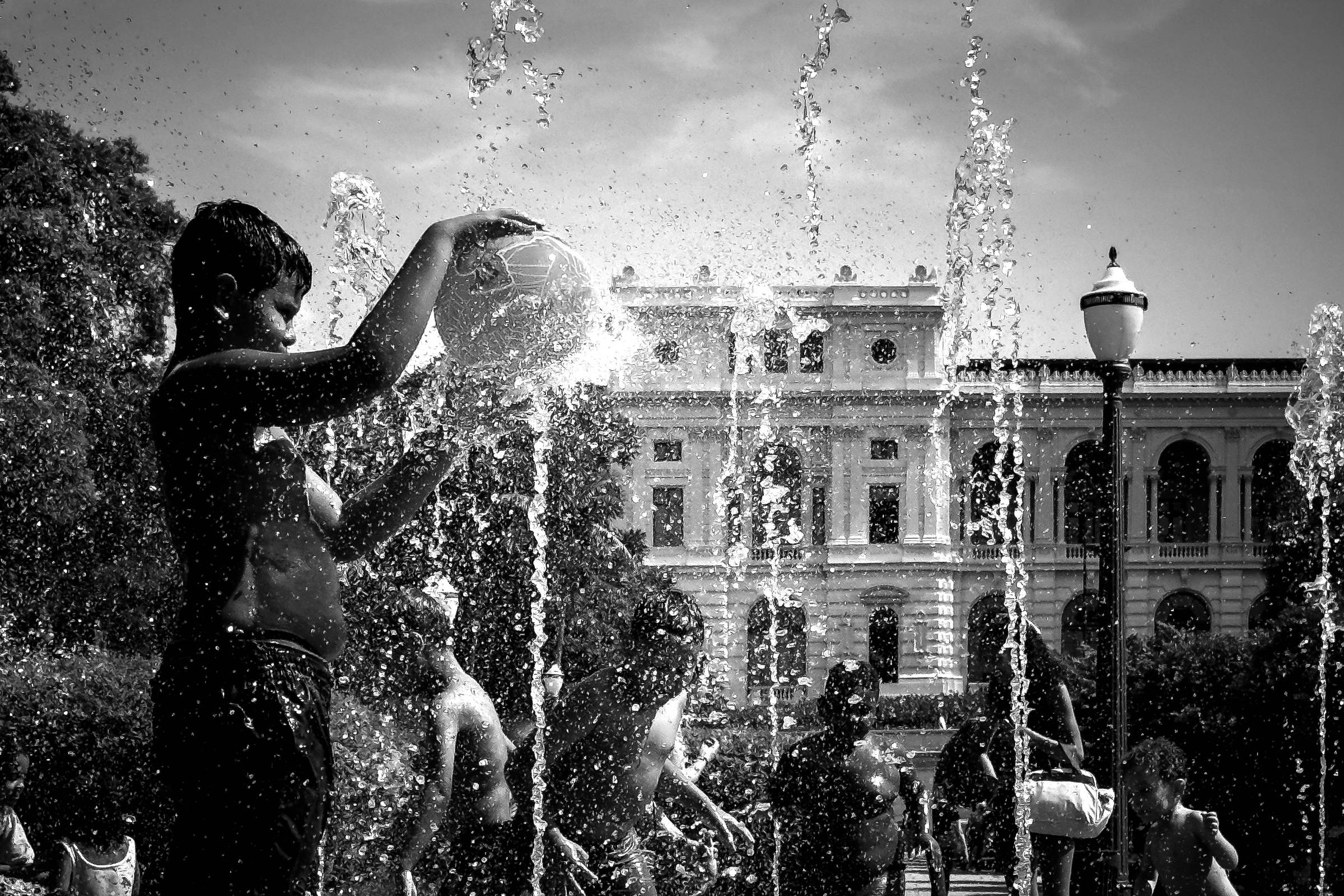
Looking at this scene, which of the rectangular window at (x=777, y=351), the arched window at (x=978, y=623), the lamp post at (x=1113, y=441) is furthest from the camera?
the arched window at (x=978, y=623)

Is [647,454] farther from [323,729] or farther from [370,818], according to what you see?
[323,729]

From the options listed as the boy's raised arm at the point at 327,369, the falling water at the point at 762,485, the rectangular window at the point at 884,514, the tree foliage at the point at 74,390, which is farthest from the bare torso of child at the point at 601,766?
the rectangular window at the point at 884,514

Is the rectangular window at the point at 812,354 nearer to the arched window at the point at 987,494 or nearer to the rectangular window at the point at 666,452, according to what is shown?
the rectangular window at the point at 666,452

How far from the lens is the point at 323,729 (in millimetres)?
2367

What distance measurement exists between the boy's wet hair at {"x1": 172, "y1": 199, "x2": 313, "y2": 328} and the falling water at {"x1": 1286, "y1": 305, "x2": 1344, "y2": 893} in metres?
8.91

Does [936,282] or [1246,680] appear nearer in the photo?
[1246,680]

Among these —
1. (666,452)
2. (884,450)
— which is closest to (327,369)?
(666,452)

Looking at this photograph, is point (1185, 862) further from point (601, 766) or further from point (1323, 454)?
point (1323, 454)

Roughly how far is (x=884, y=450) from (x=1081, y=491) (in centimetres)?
736

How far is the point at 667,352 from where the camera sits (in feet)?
142

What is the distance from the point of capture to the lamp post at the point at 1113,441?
25.9ft

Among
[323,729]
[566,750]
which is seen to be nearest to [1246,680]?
[566,750]

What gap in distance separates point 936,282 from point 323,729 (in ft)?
167

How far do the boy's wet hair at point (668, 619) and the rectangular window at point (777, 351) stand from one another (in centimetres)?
3990
